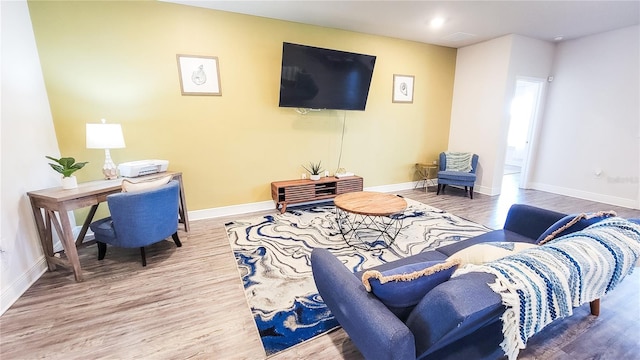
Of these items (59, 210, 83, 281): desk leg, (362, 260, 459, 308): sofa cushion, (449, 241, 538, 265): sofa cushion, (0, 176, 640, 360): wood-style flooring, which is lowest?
(0, 176, 640, 360): wood-style flooring

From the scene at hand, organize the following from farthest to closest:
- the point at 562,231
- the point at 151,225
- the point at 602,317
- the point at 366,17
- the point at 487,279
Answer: the point at 366,17, the point at 151,225, the point at 602,317, the point at 562,231, the point at 487,279

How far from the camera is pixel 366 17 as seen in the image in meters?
3.55

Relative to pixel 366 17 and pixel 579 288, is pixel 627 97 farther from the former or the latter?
pixel 579 288

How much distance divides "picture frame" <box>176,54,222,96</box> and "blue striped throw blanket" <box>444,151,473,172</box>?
428 centimetres

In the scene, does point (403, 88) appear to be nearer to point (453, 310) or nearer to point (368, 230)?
point (368, 230)

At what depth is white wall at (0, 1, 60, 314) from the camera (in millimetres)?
2068

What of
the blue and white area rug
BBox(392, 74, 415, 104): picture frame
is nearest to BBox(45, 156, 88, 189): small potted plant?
the blue and white area rug

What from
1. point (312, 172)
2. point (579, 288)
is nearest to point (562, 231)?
point (579, 288)

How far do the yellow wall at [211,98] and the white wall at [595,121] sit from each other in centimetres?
231

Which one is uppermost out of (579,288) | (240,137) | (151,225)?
(240,137)

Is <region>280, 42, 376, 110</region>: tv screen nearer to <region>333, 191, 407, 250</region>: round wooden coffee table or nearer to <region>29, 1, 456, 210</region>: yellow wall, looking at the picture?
<region>29, 1, 456, 210</region>: yellow wall

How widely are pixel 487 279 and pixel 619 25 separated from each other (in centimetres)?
Answer: 548

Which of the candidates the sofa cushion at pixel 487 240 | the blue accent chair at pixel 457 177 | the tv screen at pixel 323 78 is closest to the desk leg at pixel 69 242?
the tv screen at pixel 323 78

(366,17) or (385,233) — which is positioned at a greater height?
(366,17)
